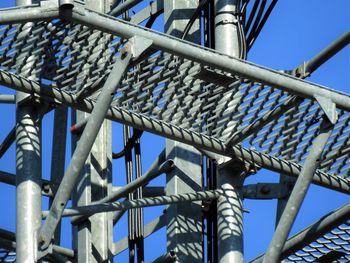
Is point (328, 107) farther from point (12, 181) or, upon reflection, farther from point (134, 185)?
point (12, 181)

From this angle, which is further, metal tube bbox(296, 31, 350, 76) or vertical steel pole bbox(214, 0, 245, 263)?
vertical steel pole bbox(214, 0, 245, 263)

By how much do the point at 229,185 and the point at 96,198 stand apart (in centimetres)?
230

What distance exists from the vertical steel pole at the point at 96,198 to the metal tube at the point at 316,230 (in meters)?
2.25

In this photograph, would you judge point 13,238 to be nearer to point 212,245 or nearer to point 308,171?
point 212,245

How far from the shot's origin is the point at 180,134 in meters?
18.1

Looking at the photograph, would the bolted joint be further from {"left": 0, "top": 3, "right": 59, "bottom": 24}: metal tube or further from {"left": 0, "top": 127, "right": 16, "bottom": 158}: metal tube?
{"left": 0, "top": 127, "right": 16, "bottom": 158}: metal tube

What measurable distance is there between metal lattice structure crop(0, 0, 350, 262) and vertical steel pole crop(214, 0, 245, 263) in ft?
0.05

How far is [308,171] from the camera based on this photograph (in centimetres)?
1747

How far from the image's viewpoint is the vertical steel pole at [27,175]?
1738 cm

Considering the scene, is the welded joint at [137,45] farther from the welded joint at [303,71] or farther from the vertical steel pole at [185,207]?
the vertical steel pole at [185,207]

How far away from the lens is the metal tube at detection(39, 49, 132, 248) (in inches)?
660

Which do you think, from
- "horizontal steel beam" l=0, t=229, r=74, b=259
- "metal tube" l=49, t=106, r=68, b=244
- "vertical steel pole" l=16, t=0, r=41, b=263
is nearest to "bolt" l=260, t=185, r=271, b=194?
"horizontal steel beam" l=0, t=229, r=74, b=259

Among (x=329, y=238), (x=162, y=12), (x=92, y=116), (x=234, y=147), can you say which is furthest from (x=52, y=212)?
(x=162, y=12)

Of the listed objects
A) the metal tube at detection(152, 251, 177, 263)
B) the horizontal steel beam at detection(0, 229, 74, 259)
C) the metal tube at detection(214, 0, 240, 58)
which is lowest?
the metal tube at detection(152, 251, 177, 263)
